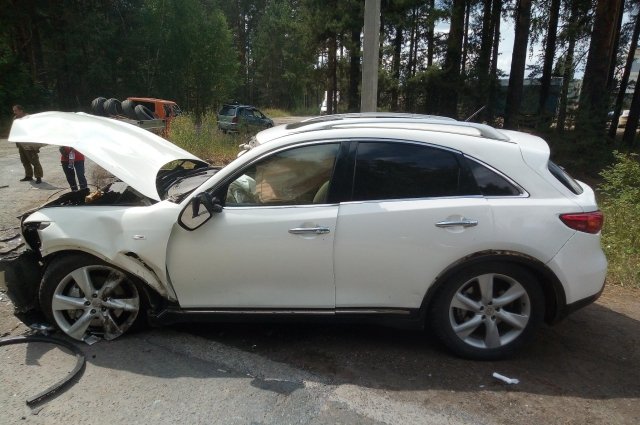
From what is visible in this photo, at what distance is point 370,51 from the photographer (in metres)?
7.36

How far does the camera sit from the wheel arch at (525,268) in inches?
129

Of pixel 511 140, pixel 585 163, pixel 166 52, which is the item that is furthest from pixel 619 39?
pixel 166 52

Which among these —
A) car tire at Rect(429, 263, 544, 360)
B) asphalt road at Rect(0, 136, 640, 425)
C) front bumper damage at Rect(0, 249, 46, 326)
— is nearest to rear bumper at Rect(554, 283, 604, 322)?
car tire at Rect(429, 263, 544, 360)

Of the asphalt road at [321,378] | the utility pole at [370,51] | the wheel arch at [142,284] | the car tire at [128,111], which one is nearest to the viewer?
the asphalt road at [321,378]

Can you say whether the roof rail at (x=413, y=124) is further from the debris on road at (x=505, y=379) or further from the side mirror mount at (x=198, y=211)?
the debris on road at (x=505, y=379)

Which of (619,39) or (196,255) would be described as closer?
(196,255)

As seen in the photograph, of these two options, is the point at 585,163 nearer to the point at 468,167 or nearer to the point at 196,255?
the point at 468,167

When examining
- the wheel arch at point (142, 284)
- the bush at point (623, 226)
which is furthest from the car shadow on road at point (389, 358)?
the bush at point (623, 226)

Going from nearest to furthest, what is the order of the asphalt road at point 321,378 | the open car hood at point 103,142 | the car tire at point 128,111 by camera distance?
the asphalt road at point 321,378, the open car hood at point 103,142, the car tire at point 128,111

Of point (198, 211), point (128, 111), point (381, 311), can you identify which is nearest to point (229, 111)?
point (128, 111)

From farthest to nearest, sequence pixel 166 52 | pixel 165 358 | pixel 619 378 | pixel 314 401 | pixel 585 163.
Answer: pixel 166 52 → pixel 585 163 → pixel 165 358 → pixel 619 378 → pixel 314 401

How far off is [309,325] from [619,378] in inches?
89.2

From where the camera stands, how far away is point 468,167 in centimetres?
341

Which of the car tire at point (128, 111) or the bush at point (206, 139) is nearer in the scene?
the bush at point (206, 139)
